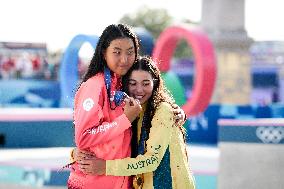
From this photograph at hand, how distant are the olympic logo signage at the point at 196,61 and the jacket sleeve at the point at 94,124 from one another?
26.5ft

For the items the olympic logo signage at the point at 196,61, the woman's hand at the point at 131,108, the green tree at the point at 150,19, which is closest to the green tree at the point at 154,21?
the green tree at the point at 150,19

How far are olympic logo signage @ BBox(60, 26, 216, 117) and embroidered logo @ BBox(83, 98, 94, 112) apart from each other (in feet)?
26.6

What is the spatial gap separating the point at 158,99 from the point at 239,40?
17.6 meters

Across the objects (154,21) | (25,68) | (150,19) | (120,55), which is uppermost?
(150,19)

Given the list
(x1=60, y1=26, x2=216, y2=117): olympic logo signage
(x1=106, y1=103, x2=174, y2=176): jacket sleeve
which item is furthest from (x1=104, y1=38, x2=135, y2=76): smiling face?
(x1=60, y1=26, x2=216, y2=117): olympic logo signage

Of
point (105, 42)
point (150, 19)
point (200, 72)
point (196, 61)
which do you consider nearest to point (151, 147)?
point (105, 42)

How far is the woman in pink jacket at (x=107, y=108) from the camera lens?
2.46 metres

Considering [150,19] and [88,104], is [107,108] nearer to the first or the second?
[88,104]

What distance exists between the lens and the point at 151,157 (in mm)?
2529

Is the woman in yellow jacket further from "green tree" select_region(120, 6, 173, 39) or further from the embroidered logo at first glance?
"green tree" select_region(120, 6, 173, 39)

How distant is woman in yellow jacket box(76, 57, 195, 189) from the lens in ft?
8.29

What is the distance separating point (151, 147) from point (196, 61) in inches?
375

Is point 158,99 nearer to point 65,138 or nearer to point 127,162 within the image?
point 127,162

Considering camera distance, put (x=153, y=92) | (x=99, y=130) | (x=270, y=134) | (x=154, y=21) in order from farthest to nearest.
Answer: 1. (x=154, y=21)
2. (x=270, y=134)
3. (x=153, y=92)
4. (x=99, y=130)
